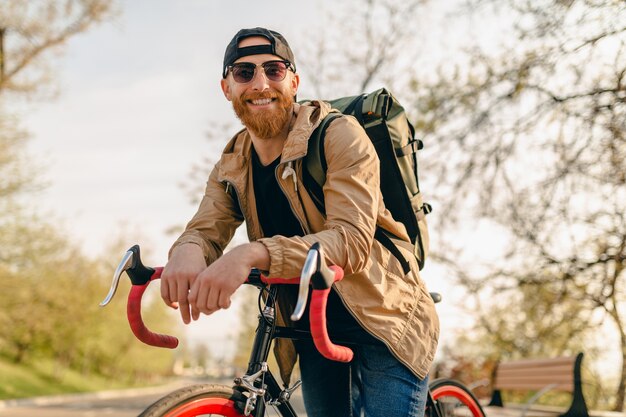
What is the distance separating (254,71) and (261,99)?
3.7 inches

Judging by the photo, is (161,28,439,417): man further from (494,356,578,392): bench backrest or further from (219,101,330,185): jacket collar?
(494,356,578,392): bench backrest

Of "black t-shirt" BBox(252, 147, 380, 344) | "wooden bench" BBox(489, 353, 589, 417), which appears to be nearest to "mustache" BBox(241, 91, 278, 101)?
"black t-shirt" BBox(252, 147, 380, 344)

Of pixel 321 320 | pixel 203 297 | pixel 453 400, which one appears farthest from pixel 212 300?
pixel 453 400

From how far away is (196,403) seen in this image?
187cm

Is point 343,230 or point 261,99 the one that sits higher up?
point 261,99

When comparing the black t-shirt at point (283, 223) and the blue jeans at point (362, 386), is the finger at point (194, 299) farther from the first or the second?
the blue jeans at point (362, 386)

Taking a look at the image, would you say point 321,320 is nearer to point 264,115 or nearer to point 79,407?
point 264,115

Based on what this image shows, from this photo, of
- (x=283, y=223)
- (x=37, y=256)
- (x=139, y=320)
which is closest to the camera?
(x=139, y=320)

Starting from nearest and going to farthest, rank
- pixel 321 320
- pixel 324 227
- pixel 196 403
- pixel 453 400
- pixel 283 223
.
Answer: pixel 321 320 → pixel 196 403 → pixel 324 227 → pixel 283 223 → pixel 453 400

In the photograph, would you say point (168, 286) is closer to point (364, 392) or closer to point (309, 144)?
point (309, 144)

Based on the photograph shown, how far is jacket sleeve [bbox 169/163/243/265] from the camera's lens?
7.83ft

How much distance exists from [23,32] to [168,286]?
59.8ft

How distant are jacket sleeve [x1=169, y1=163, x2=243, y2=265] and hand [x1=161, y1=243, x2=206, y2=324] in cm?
32

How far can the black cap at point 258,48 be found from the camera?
7.32 feet
